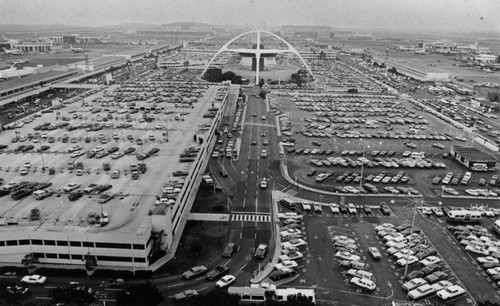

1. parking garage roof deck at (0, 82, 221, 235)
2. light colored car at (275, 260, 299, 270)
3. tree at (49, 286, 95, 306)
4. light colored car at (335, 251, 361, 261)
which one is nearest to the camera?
tree at (49, 286, 95, 306)

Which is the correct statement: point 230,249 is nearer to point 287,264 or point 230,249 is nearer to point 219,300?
point 287,264

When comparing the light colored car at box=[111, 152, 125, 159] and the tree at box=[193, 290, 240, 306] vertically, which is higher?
the light colored car at box=[111, 152, 125, 159]

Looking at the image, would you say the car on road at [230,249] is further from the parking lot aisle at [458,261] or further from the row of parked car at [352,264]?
the parking lot aisle at [458,261]

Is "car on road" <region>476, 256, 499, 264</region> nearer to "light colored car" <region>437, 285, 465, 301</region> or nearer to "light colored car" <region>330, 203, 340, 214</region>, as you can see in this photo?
"light colored car" <region>437, 285, 465, 301</region>

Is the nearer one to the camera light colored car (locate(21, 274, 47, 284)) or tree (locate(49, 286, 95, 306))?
tree (locate(49, 286, 95, 306))

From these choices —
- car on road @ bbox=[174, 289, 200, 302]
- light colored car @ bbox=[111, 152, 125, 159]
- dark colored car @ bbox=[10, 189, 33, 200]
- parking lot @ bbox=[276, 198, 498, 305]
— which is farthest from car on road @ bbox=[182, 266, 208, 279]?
light colored car @ bbox=[111, 152, 125, 159]

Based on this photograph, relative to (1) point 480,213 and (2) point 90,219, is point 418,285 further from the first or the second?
(2) point 90,219
